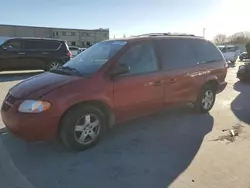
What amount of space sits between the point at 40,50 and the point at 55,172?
459 inches

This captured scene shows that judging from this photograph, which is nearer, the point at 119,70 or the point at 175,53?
the point at 119,70

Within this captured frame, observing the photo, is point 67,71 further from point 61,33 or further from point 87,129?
point 61,33

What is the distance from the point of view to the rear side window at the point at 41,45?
13.8 metres

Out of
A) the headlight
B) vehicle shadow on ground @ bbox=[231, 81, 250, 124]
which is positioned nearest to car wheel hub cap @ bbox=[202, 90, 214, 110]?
vehicle shadow on ground @ bbox=[231, 81, 250, 124]

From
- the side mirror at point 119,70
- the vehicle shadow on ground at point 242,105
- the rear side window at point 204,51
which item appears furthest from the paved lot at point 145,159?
the rear side window at point 204,51

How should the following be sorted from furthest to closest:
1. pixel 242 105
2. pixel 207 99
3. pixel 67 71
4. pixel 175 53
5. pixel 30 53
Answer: pixel 30 53 → pixel 242 105 → pixel 207 99 → pixel 175 53 → pixel 67 71

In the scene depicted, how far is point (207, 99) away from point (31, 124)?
4.11 meters

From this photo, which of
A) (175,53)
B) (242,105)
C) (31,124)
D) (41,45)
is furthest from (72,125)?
(41,45)

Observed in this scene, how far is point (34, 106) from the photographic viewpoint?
3.68 metres

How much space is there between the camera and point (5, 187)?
3.10 metres

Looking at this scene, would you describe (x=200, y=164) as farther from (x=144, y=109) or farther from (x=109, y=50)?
(x=109, y=50)

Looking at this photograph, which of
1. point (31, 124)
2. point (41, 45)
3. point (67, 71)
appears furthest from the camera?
point (41, 45)

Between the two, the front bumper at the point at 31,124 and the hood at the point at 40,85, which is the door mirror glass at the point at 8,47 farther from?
the front bumper at the point at 31,124

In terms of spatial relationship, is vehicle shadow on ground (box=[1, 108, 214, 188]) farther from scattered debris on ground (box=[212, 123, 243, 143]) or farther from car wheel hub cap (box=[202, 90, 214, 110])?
car wheel hub cap (box=[202, 90, 214, 110])
